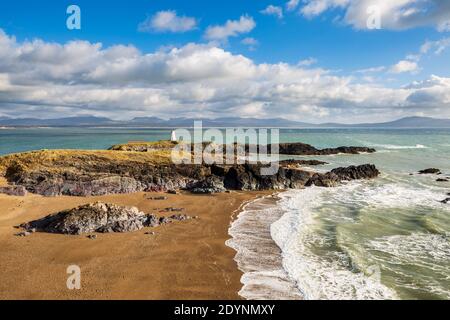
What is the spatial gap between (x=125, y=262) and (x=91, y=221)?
4.65m

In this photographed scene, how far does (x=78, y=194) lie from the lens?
2639 cm

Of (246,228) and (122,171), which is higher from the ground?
(122,171)

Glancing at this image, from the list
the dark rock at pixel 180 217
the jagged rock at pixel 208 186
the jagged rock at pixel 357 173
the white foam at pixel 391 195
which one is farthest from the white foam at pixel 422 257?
the jagged rock at pixel 357 173

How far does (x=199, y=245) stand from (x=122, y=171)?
15720 mm

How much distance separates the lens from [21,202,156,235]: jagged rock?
58.7ft

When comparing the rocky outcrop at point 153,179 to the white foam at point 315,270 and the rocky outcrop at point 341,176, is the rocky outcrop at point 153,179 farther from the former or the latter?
the white foam at point 315,270

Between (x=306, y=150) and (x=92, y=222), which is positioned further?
(x=306, y=150)

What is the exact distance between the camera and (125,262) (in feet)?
47.9

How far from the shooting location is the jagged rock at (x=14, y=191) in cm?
2495

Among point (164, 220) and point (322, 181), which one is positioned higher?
point (322, 181)

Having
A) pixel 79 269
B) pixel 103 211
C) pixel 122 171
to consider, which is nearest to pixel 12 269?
pixel 79 269

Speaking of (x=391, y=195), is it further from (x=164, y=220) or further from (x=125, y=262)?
(x=125, y=262)

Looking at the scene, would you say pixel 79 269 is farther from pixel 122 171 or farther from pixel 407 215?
pixel 407 215

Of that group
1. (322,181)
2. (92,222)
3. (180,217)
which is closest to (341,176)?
(322,181)
